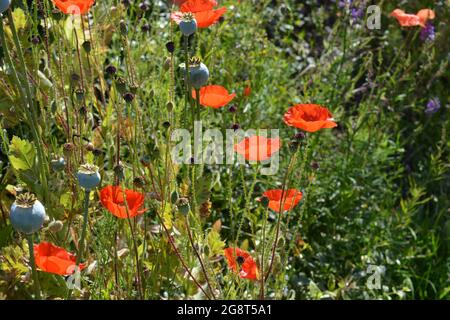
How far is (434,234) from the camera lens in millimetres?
2312

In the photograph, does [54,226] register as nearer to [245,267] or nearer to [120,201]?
[120,201]

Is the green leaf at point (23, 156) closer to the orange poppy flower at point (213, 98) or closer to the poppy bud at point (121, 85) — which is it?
the poppy bud at point (121, 85)

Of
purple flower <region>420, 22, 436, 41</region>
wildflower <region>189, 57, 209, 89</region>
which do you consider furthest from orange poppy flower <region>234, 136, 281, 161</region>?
purple flower <region>420, 22, 436, 41</region>

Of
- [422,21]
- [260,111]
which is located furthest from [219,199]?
[422,21]

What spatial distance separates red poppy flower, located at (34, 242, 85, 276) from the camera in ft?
4.24

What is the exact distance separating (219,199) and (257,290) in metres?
0.46

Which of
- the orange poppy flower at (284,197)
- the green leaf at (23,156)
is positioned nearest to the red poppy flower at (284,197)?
the orange poppy flower at (284,197)

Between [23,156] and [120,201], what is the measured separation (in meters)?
0.27

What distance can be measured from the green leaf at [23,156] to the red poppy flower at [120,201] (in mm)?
225

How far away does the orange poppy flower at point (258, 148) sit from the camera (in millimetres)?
1404

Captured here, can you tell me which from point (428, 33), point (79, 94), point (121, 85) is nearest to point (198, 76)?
point (121, 85)

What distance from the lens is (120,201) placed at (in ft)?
4.54

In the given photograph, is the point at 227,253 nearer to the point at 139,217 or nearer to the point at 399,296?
the point at 139,217

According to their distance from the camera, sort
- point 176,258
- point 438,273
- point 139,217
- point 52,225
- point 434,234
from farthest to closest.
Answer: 1. point 434,234
2. point 438,273
3. point 139,217
4. point 176,258
5. point 52,225
